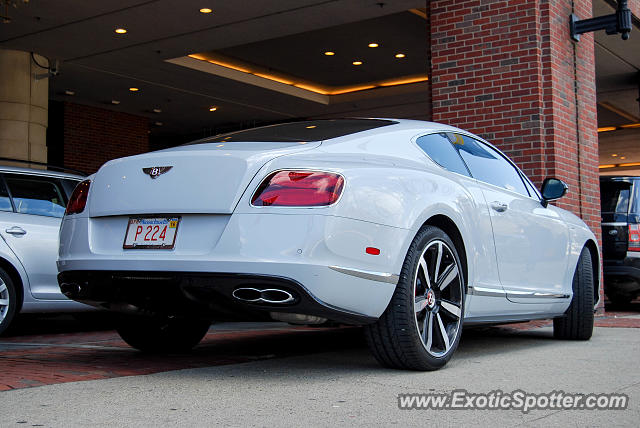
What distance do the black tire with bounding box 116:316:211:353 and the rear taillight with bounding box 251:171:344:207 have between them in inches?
60.2

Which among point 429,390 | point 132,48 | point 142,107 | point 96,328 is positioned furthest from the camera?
point 142,107

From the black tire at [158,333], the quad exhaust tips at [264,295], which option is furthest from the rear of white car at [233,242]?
the black tire at [158,333]

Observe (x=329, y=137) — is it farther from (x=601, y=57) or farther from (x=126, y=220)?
(x=601, y=57)

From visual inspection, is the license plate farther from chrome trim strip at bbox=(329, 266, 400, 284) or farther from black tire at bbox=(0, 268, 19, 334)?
black tire at bbox=(0, 268, 19, 334)

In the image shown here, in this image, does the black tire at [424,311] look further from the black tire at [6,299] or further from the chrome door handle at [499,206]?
the black tire at [6,299]

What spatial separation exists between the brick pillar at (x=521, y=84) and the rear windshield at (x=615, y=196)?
745mm

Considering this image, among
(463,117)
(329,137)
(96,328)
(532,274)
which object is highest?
(463,117)

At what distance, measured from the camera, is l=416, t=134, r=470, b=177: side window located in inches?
179

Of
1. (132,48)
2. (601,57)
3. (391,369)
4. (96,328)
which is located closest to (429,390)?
(391,369)

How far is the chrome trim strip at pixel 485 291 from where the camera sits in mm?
4473

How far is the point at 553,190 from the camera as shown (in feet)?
18.7

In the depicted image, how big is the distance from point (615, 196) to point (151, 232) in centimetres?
809

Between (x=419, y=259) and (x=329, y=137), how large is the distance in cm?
78

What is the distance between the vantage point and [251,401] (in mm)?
3146
